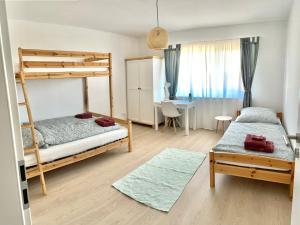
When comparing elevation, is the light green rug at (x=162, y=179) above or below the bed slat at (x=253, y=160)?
below

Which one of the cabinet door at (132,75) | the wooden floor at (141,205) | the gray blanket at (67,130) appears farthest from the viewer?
the cabinet door at (132,75)

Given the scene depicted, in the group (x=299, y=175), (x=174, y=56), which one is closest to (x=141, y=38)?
(x=174, y=56)

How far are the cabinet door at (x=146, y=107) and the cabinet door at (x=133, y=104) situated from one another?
0.49 ft

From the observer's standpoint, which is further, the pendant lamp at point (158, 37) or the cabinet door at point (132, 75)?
the cabinet door at point (132, 75)

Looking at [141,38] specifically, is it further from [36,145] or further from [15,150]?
[15,150]

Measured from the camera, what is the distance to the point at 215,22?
4551 mm

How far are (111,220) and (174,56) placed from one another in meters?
4.29

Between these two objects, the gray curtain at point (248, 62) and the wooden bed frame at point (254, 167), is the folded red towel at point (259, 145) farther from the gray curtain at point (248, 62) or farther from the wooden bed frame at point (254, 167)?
the gray curtain at point (248, 62)

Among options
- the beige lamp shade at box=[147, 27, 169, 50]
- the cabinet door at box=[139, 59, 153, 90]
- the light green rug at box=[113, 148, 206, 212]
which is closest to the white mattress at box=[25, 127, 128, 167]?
the light green rug at box=[113, 148, 206, 212]

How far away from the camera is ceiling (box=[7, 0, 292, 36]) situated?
124 inches

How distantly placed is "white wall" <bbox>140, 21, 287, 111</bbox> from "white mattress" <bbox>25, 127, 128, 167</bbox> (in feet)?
10.0

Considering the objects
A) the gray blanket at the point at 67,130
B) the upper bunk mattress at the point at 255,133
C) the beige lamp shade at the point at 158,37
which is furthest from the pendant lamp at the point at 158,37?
the gray blanket at the point at 67,130

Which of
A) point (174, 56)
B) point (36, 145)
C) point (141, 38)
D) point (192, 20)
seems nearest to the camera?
point (36, 145)

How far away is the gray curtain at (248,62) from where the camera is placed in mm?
4613
